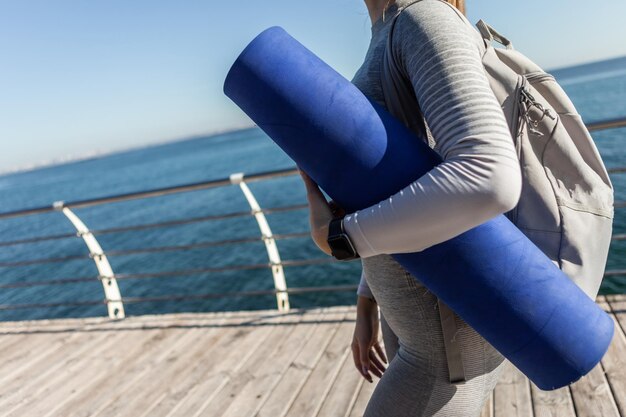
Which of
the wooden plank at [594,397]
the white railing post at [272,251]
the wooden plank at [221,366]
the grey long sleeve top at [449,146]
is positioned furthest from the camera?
the white railing post at [272,251]

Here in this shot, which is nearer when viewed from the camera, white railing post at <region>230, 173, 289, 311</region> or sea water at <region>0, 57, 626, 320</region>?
white railing post at <region>230, 173, 289, 311</region>

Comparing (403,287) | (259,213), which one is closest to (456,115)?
(403,287)

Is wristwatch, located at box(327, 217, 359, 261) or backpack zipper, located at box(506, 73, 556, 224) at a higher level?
backpack zipper, located at box(506, 73, 556, 224)

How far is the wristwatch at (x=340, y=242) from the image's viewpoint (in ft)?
2.47

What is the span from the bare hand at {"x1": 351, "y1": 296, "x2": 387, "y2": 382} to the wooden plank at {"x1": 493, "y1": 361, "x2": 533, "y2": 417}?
3.16 feet

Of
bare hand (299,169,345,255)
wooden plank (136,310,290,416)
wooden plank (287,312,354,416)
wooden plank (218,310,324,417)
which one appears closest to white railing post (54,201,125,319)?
wooden plank (136,310,290,416)

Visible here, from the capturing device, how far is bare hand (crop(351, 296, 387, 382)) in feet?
4.17

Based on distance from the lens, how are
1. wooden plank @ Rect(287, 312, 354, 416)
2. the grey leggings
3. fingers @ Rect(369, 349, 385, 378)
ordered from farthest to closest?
wooden plank @ Rect(287, 312, 354, 416) < fingers @ Rect(369, 349, 385, 378) < the grey leggings

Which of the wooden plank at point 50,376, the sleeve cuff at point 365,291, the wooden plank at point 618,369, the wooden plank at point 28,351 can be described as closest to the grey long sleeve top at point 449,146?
the sleeve cuff at point 365,291

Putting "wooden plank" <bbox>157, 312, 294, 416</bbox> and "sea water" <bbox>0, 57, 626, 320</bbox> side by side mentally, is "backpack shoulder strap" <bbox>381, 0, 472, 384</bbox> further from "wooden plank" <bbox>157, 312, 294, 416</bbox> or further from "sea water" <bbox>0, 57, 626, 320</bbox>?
"sea water" <bbox>0, 57, 626, 320</bbox>

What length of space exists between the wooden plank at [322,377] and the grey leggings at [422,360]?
141 cm

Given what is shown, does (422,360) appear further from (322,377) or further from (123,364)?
(123,364)

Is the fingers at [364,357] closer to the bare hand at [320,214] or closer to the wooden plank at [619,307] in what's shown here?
the bare hand at [320,214]

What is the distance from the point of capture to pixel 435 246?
2.40ft
